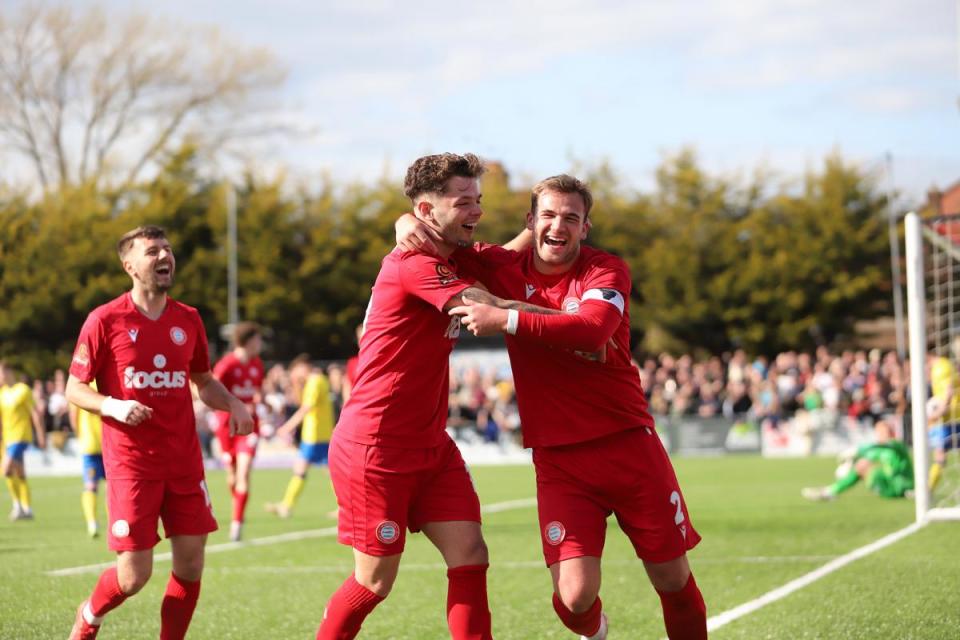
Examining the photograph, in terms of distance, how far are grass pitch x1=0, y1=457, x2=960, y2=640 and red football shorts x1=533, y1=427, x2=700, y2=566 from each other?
1882 millimetres

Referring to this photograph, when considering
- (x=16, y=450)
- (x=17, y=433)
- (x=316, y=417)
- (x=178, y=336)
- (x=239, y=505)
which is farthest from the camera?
(x=17, y=433)

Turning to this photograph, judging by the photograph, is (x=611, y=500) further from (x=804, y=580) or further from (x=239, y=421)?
(x=804, y=580)

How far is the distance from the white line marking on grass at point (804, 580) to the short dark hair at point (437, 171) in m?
3.47

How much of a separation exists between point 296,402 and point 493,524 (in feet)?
56.3

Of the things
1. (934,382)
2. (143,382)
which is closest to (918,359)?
(934,382)

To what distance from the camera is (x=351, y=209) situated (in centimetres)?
4603

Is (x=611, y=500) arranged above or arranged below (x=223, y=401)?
below

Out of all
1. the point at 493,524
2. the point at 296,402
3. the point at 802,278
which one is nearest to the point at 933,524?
the point at 493,524

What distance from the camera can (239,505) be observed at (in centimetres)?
1336

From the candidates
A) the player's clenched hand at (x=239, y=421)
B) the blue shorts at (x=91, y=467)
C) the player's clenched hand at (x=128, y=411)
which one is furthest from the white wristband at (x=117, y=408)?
the blue shorts at (x=91, y=467)

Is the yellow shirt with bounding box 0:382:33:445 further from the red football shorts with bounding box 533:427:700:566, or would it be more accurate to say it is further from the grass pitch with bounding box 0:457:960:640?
the red football shorts with bounding box 533:427:700:566

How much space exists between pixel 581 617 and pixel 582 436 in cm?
83

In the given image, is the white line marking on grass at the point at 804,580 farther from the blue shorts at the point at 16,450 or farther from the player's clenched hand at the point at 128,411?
the blue shorts at the point at 16,450

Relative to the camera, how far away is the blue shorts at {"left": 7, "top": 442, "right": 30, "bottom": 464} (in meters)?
17.1
